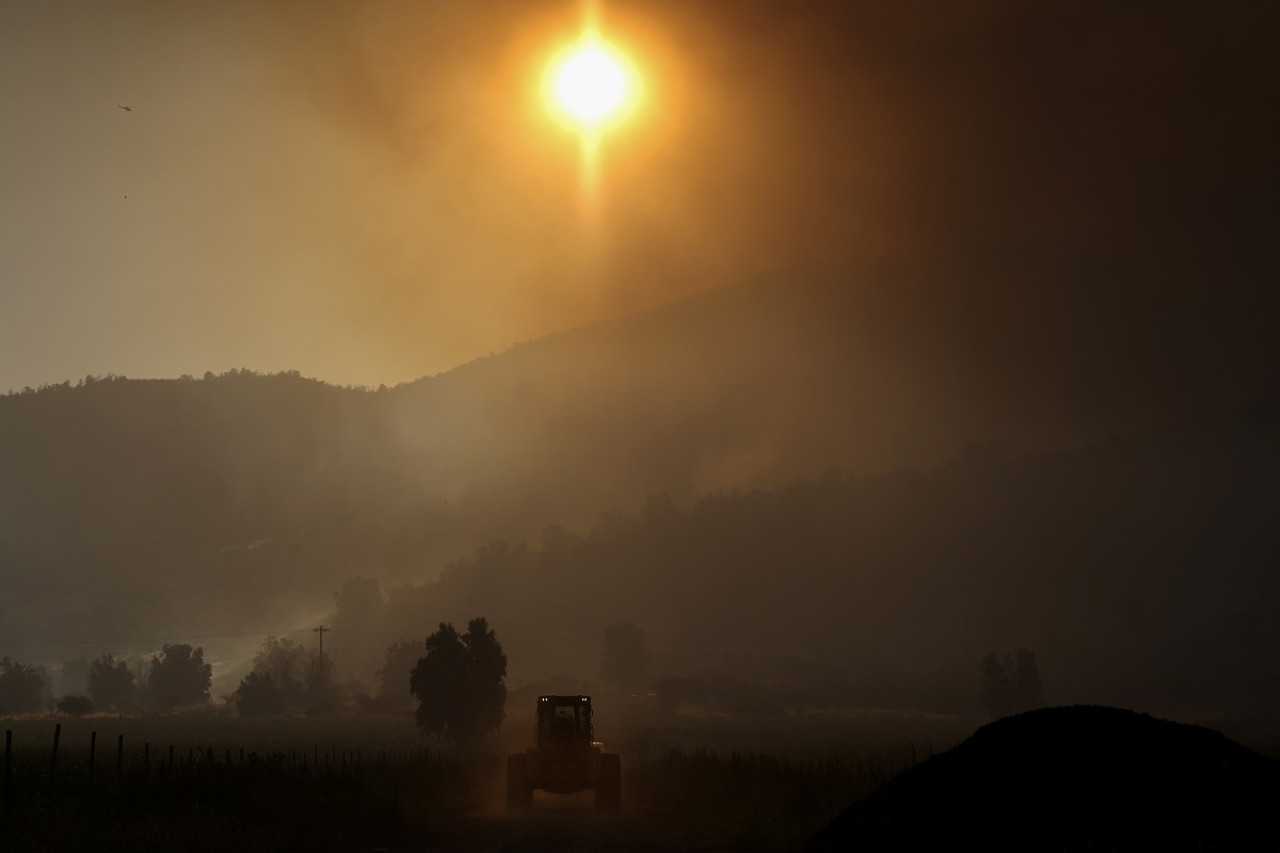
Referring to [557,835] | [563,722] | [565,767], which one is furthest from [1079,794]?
[563,722]

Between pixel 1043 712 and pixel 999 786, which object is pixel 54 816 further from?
pixel 1043 712

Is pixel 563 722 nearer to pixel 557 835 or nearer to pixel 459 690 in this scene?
pixel 557 835

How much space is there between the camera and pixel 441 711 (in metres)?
92.2

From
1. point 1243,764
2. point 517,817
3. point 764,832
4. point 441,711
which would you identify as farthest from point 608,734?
point 1243,764

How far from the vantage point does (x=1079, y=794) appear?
20.8m

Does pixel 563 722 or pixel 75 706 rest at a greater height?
pixel 563 722

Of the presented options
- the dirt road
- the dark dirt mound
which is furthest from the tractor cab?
the dark dirt mound

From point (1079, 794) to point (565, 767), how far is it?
22274 millimetres

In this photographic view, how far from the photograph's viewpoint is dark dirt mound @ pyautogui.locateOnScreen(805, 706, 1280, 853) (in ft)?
64.0

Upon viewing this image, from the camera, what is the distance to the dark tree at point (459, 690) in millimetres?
91875

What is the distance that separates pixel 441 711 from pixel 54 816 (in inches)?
2767

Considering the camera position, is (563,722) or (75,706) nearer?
(563,722)

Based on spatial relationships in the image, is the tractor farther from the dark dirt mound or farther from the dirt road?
the dark dirt mound

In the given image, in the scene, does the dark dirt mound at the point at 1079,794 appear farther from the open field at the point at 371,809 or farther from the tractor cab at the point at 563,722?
the tractor cab at the point at 563,722
